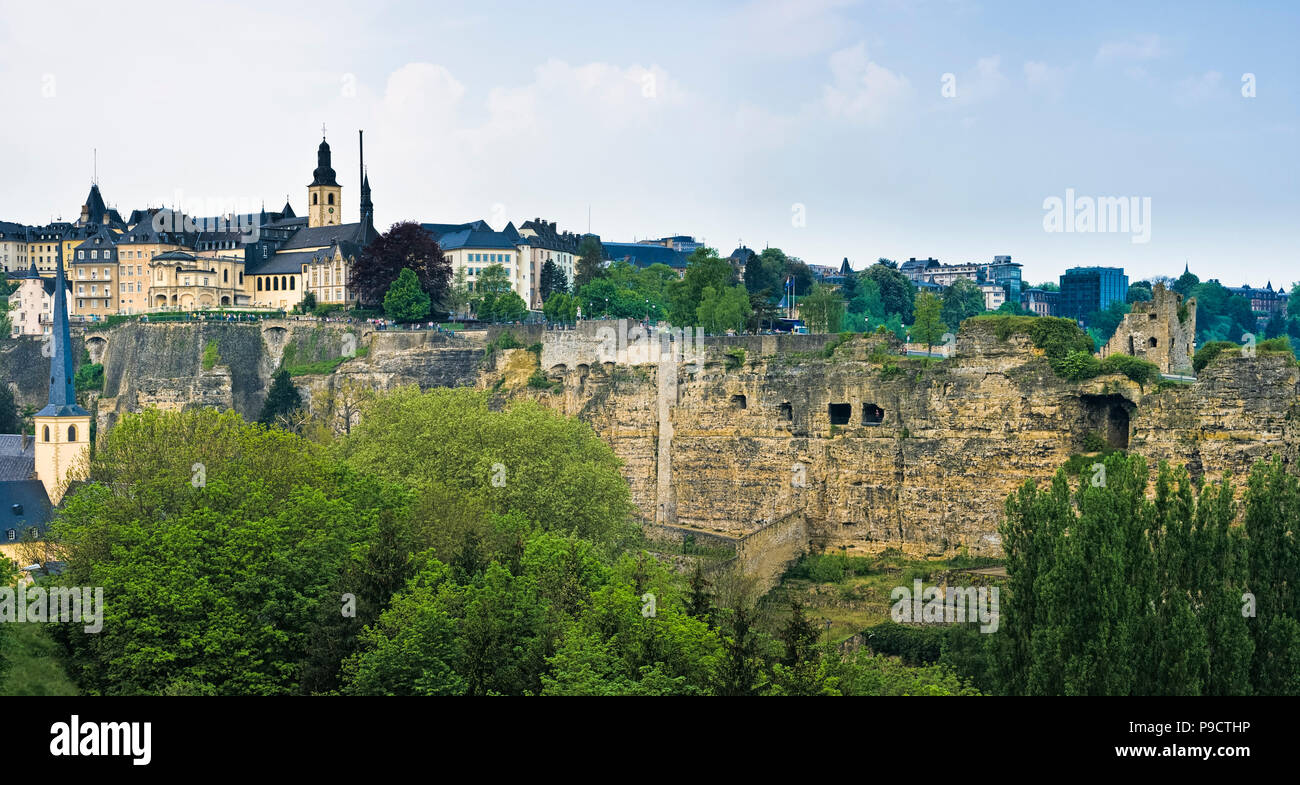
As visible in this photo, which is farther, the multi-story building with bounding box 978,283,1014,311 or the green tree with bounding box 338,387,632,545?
the multi-story building with bounding box 978,283,1014,311

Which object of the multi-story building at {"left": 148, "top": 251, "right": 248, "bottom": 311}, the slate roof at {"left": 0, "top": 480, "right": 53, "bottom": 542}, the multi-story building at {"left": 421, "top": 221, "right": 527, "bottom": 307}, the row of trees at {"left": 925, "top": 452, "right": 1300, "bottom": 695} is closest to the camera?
the row of trees at {"left": 925, "top": 452, "right": 1300, "bottom": 695}

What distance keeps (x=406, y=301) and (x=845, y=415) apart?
3273 cm

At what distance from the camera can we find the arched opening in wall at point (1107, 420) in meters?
58.9

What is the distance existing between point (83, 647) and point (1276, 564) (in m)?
27.4

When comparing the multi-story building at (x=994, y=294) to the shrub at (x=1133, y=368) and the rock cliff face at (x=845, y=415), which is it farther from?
the shrub at (x=1133, y=368)

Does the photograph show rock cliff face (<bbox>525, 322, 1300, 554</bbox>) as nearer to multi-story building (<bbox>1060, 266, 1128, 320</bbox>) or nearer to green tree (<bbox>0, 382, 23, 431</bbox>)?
green tree (<bbox>0, 382, 23, 431</bbox>)

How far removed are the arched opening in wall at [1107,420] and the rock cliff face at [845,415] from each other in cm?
6

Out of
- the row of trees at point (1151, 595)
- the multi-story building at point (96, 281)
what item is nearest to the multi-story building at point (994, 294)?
the multi-story building at point (96, 281)

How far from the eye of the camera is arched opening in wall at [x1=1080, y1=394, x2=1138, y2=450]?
58.9 m

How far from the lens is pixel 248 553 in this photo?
36.1 metres

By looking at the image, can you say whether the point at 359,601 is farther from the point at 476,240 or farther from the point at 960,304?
the point at 960,304

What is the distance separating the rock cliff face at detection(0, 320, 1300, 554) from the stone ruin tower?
4494 millimetres

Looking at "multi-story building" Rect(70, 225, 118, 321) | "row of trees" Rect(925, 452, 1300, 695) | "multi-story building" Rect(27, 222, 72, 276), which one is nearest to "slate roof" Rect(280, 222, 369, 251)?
"multi-story building" Rect(70, 225, 118, 321)

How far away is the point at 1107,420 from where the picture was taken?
59.1m
